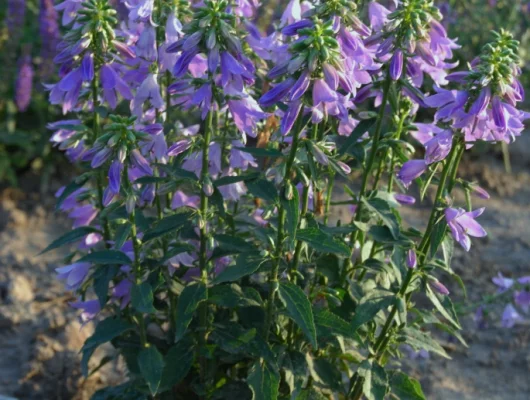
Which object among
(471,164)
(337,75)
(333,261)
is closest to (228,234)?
(333,261)

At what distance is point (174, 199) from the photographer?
9.05 ft

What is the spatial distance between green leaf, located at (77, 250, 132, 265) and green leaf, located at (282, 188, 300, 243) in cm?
53

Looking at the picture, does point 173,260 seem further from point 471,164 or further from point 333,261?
point 471,164

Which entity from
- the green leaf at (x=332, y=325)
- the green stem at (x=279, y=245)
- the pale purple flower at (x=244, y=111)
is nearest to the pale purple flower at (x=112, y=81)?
the pale purple flower at (x=244, y=111)

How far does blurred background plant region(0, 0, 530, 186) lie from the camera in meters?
5.23

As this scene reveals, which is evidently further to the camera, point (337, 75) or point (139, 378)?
point (139, 378)

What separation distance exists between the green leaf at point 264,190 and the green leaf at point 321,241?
13cm

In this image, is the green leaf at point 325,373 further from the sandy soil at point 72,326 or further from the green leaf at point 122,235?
the sandy soil at point 72,326

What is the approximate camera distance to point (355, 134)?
2.35 metres

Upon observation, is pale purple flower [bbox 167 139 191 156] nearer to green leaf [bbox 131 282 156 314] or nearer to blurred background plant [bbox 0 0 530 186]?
green leaf [bbox 131 282 156 314]

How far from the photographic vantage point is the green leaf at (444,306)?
8.04 feet

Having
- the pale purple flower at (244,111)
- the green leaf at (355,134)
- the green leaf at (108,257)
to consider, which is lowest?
the green leaf at (108,257)

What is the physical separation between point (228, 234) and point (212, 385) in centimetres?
54

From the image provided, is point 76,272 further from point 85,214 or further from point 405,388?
point 405,388
